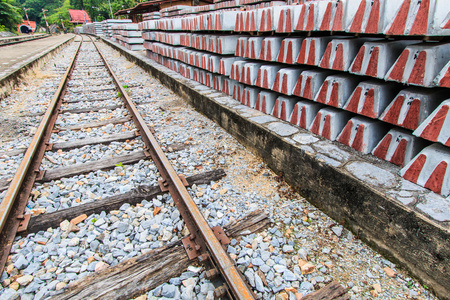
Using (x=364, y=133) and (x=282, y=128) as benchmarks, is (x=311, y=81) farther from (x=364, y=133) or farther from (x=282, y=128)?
(x=364, y=133)

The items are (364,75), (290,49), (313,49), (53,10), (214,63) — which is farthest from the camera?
(53,10)

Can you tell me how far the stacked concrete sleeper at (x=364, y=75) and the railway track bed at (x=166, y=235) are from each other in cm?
87

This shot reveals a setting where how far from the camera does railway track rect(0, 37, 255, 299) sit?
6.47ft

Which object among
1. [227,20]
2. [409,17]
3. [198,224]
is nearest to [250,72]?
[227,20]

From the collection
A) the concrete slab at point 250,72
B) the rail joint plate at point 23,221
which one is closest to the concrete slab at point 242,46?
the concrete slab at point 250,72

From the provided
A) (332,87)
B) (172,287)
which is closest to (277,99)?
(332,87)

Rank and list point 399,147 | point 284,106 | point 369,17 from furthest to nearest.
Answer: point 284,106 < point 399,147 < point 369,17

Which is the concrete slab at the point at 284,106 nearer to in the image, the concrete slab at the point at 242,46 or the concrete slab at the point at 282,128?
the concrete slab at the point at 282,128

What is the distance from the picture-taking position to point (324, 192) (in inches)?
101

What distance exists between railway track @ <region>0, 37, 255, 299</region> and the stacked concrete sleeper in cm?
173

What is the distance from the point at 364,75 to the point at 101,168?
A: 3.32 metres

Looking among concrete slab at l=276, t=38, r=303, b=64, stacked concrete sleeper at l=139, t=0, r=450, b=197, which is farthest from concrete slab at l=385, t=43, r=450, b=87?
concrete slab at l=276, t=38, r=303, b=64

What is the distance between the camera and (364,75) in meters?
2.43

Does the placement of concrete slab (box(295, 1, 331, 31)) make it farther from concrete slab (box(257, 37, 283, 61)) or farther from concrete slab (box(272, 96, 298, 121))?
concrete slab (box(272, 96, 298, 121))
